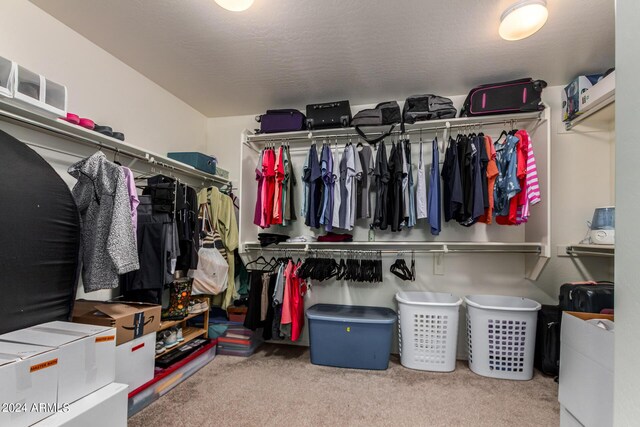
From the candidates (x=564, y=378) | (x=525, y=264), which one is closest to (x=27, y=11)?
(x=564, y=378)

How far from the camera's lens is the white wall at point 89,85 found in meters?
1.64

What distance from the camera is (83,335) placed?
3.86 feet

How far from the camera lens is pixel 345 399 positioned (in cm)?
194

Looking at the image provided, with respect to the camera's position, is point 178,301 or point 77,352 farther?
point 178,301

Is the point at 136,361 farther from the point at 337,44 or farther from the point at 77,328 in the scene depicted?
the point at 337,44

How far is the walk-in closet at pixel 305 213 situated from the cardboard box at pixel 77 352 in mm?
11

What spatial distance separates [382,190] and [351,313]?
111cm

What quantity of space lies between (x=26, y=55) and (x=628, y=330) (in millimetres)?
2814

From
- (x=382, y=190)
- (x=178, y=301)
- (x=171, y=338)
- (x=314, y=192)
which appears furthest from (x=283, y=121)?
(x=171, y=338)

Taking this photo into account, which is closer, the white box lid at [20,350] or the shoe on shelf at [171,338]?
the white box lid at [20,350]

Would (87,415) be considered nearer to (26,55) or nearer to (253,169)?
(26,55)

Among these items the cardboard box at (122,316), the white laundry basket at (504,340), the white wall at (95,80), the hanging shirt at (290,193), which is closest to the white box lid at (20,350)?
the cardboard box at (122,316)

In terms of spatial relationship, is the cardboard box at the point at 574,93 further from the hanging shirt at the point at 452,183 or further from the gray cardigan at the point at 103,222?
the gray cardigan at the point at 103,222

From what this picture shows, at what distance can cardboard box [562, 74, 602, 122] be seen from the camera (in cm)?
230
